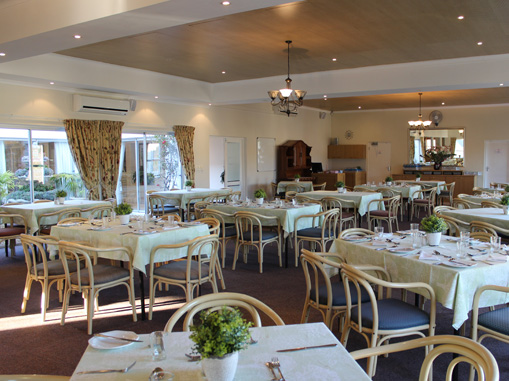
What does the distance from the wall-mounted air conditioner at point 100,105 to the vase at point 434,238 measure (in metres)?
7.83

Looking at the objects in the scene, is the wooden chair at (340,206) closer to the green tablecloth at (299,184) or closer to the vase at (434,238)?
the vase at (434,238)

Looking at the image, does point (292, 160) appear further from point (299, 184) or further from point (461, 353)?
point (461, 353)

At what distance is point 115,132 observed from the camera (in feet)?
33.3

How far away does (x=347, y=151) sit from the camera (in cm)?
1766

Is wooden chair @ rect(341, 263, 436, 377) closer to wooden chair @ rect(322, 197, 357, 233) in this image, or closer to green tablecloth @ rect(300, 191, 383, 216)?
wooden chair @ rect(322, 197, 357, 233)

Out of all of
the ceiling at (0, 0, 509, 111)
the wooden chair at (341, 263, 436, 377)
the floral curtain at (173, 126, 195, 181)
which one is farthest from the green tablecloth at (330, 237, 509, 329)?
the floral curtain at (173, 126, 195, 181)

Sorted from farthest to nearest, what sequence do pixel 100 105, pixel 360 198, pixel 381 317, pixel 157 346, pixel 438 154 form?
pixel 438 154 < pixel 100 105 < pixel 360 198 < pixel 381 317 < pixel 157 346

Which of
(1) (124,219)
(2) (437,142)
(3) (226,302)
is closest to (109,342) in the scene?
(3) (226,302)

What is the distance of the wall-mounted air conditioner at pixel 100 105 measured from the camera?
9.37m

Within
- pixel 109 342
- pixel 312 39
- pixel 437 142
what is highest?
pixel 312 39

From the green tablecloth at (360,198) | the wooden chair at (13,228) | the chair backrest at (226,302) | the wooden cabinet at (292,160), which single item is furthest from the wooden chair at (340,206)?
the wooden cabinet at (292,160)

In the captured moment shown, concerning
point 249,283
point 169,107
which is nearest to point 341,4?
point 249,283

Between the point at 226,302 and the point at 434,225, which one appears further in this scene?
the point at 434,225

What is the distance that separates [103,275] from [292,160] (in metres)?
11.4
